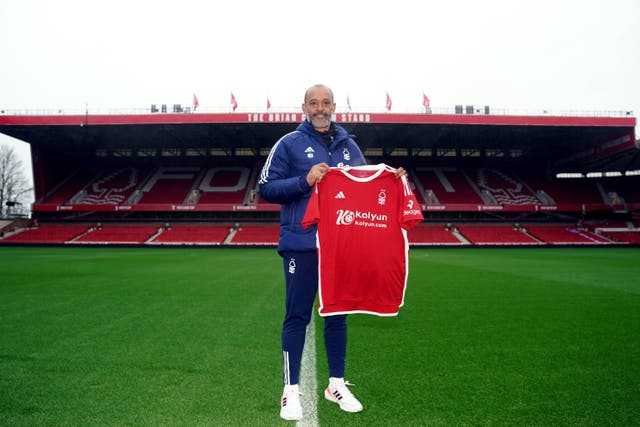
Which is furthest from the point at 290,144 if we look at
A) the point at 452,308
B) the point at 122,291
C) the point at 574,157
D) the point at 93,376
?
the point at 574,157

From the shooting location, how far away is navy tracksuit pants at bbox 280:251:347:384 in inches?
110

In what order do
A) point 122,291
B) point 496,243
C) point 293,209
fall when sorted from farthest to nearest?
point 496,243, point 122,291, point 293,209

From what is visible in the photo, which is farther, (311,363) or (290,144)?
(311,363)

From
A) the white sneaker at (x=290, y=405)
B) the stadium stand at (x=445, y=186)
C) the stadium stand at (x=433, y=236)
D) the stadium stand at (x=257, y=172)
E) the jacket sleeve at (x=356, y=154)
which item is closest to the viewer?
the white sneaker at (x=290, y=405)

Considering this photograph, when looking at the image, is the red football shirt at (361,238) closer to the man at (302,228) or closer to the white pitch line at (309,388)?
the man at (302,228)

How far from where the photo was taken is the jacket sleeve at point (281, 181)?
277 centimetres

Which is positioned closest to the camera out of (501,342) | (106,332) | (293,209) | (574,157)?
(293,209)

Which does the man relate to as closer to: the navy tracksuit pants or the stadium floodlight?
the navy tracksuit pants

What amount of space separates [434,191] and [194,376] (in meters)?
34.8

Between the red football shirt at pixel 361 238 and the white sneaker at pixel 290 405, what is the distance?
56 centimetres

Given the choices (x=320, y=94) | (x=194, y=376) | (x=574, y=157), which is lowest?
(x=194, y=376)

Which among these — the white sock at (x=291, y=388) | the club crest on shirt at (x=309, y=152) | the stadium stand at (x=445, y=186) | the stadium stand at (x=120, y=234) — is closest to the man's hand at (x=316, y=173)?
the club crest on shirt at (x=309, y=152)

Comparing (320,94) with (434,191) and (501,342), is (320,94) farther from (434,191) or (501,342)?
(434,191)

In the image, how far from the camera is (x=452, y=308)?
251 inches
